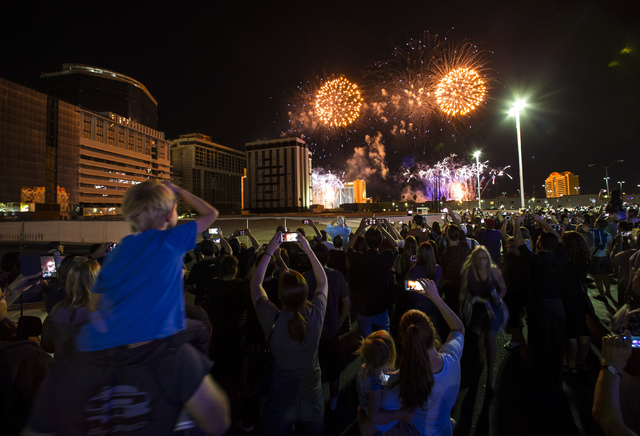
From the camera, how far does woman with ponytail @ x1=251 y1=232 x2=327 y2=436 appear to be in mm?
2461

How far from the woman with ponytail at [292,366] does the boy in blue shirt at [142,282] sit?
990 mm

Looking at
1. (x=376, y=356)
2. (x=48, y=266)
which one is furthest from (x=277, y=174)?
(x=376, y=356)

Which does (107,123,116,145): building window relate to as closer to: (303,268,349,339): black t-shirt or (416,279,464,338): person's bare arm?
(303,268,349,339): black t-shirt

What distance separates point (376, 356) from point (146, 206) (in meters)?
1.77

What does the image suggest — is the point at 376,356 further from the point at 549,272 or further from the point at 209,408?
the point at 549,272

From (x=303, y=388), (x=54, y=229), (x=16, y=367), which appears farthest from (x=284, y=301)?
(x=54, y=229)

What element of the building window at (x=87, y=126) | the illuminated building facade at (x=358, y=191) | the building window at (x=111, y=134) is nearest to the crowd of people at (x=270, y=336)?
the illuminated building facade at (x=358, y=191)

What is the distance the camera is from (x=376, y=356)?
2.29 m

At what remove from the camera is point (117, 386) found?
131 cm

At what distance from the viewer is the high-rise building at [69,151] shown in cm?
7612

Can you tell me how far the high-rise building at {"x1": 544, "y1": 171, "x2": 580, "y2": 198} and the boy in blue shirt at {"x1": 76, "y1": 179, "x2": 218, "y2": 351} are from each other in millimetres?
151584

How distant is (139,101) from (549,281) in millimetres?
210678

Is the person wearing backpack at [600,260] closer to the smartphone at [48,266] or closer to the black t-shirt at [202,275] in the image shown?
the black t-shirt at [202,275]

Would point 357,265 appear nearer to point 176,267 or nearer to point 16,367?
point 176,267
